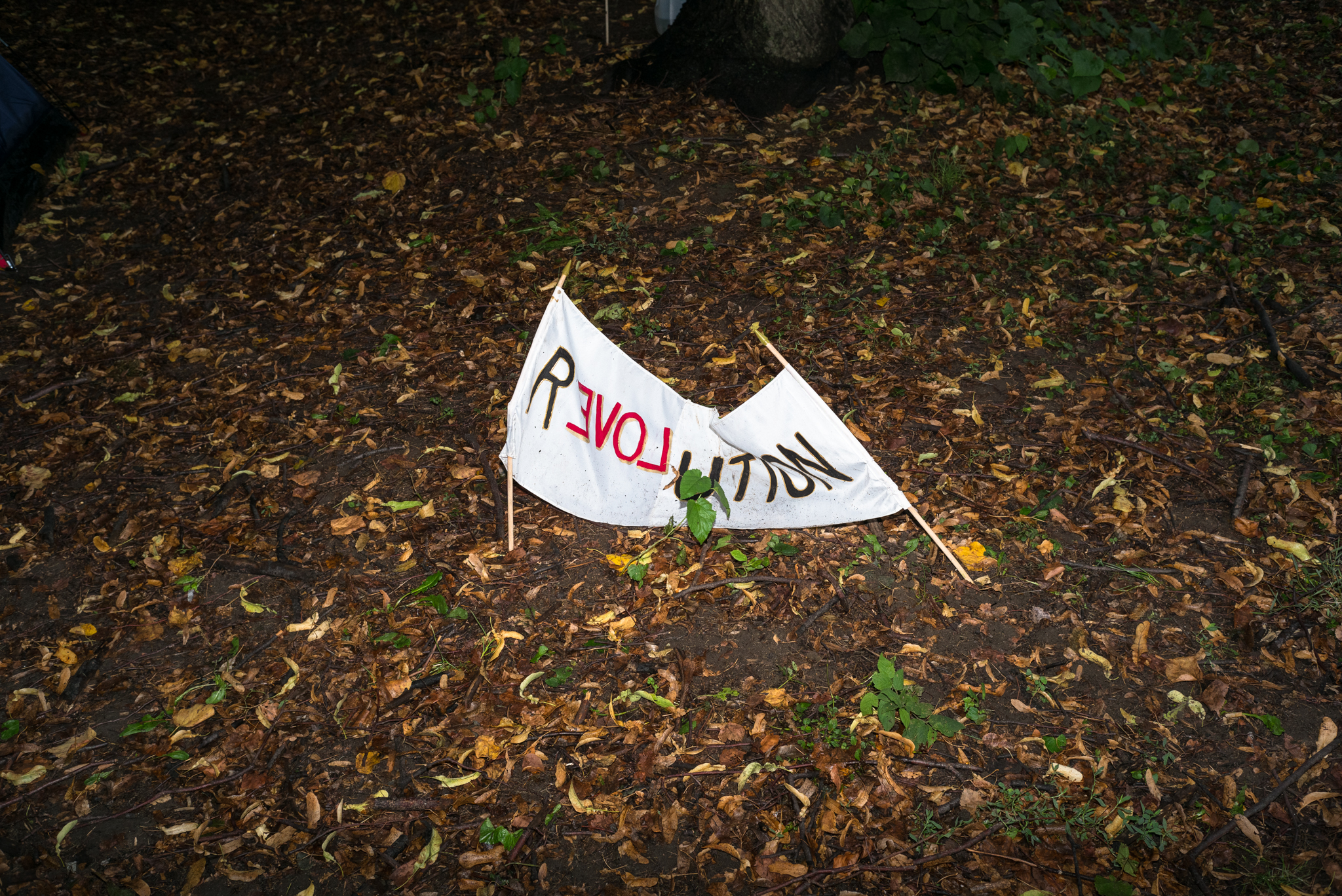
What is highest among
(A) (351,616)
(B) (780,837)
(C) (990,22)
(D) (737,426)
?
(C) (990,22)

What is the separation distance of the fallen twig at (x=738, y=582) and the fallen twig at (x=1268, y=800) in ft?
4.80

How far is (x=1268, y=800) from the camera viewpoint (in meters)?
2.51

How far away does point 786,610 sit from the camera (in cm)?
311

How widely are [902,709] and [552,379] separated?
5.65 feet

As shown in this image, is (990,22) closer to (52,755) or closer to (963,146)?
(963,146)

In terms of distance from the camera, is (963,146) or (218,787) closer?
(218,787)

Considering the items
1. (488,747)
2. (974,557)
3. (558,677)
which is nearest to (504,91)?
(558,677)

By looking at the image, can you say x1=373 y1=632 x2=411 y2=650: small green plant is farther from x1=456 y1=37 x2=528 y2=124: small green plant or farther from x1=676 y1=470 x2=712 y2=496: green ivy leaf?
x1=456 y1=37 x2=528 y2=124: small green plant

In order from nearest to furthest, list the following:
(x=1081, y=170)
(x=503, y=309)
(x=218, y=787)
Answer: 1. (x=218, y=787)
2. (x=503, y=309)
3. (x=1081, y=170)

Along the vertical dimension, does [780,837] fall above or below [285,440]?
below

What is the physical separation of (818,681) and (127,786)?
93.5 inches

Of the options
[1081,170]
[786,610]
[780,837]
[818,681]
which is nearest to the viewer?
[780,837]

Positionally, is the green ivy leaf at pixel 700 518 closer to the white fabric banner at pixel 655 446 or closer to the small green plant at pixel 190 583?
the white fabric banner at pixel 655 446

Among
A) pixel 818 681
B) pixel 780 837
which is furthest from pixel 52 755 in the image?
pixel 818 681
